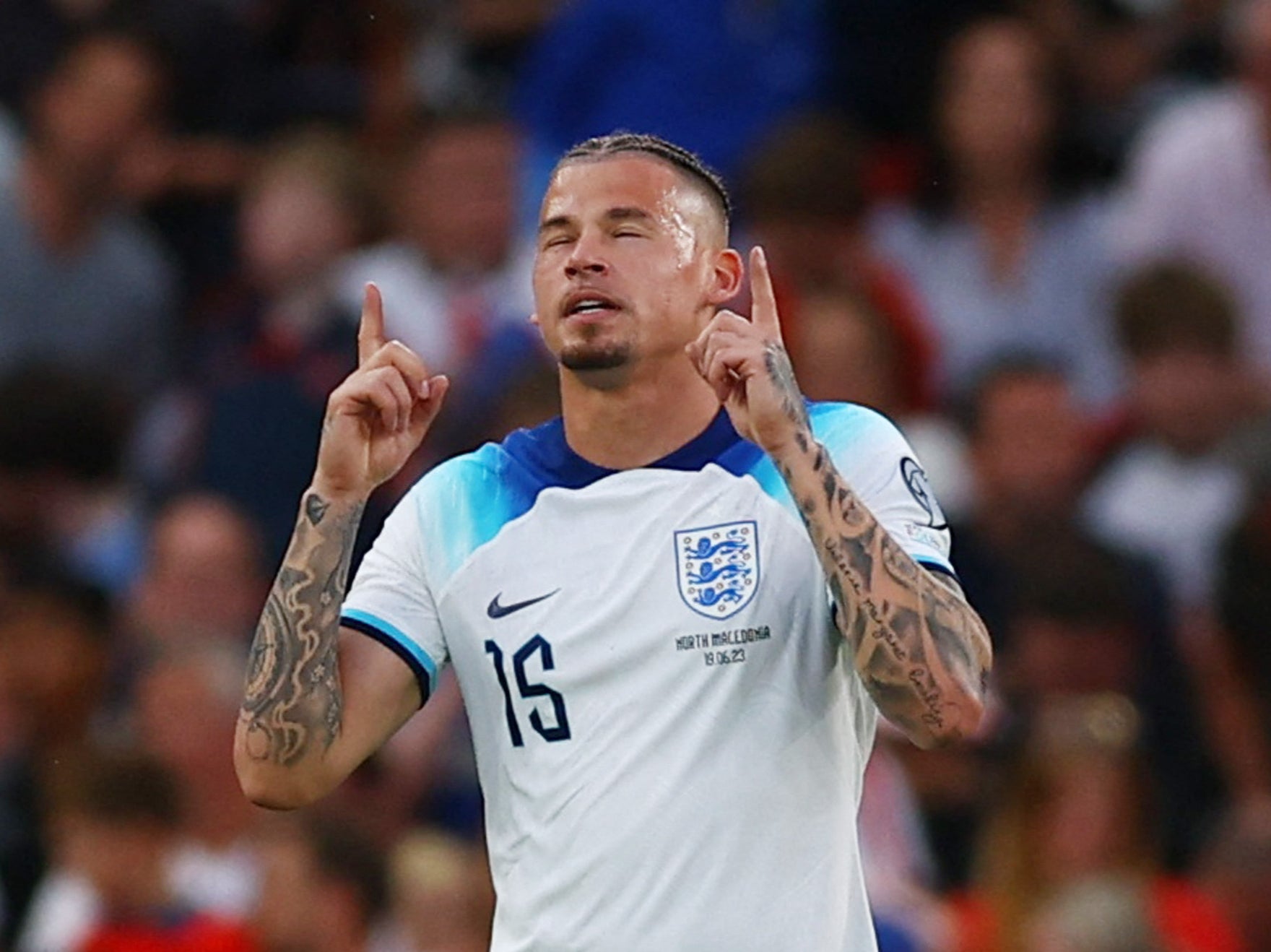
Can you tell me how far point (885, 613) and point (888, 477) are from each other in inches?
16.7

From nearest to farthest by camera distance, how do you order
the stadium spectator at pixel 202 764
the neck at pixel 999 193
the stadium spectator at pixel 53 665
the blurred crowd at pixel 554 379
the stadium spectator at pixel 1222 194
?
the blurred crowd at pixel 554 379 < the stadium spectator at pixel 202 764 < the stadium spectator at pixel 53 665 < the stadium spectator at pixel 1222 194 < the neck at pixel 999 193

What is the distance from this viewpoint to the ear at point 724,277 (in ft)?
18.3

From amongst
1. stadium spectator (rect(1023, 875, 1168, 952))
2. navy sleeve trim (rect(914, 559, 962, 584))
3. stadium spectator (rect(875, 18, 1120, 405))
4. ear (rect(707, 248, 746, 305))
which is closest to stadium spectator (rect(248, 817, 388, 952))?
stadium spectator (rect(1023, 875, 1168, 952))

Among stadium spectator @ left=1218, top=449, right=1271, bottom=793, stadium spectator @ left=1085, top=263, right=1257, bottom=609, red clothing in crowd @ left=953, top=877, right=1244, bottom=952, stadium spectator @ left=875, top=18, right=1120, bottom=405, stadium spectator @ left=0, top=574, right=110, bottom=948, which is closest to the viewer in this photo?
red clothing in crowd @ left=953, top=877, right=1244, bottom=952

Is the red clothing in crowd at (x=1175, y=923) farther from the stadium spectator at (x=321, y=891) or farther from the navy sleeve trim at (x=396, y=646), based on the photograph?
the navy sleeve trim at (x=396, y=646)

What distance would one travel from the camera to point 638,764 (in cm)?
520

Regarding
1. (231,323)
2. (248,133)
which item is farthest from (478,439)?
(248,133)

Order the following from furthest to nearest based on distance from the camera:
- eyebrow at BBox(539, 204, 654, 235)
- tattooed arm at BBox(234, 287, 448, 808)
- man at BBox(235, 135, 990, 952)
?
1. eyebrow at BBox(539, 204, 654, 235)
2. tattooed arm at BBox(234, 287, 448, 808)
3. man at BBox(235, 135, 990, 952)

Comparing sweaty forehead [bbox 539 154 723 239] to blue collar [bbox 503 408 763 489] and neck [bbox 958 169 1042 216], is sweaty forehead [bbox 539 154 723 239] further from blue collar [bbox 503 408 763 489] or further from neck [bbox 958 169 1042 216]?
neck [bbox 958 169 1042 216]

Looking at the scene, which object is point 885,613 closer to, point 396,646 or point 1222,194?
point 396,646

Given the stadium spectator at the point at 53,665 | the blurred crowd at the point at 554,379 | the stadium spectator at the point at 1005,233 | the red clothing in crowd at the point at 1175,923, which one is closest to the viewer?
the red clothing in crowd at the point at 1175,923

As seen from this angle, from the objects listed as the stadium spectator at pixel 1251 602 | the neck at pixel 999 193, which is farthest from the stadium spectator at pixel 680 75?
the stadium spectator at pixel 1251 602

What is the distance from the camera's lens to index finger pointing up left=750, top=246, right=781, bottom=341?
5184mm

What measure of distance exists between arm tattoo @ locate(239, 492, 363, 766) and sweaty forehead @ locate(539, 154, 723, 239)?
72 cm
